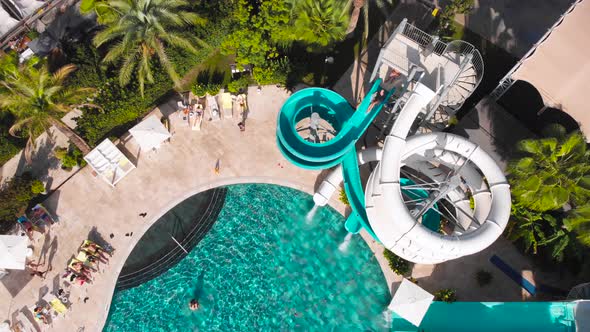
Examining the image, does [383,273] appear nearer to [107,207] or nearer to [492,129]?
[492,129]

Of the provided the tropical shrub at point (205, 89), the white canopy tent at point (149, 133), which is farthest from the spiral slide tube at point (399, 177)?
the white canopy tent at point (149, 133)

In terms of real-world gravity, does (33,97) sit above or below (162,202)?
above

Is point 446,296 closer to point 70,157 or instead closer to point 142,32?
point 142,32

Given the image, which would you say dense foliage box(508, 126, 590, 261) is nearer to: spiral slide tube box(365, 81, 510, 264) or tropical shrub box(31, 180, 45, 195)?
spiral slide tube box(365, 81, 510, 264)

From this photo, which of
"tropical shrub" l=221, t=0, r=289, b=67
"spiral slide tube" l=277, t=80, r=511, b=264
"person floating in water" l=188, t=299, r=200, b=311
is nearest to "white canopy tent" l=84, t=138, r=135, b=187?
"person floating in water" l=188, t=299, r=200, b=311

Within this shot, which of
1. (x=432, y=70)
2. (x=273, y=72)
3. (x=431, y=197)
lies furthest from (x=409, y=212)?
(x=273, y=72)

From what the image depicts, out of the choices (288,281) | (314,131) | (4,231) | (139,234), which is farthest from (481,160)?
(4,231)

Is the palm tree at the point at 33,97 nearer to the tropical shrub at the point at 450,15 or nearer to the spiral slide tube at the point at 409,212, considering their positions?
the spiral slide tube at the point at 409,212
